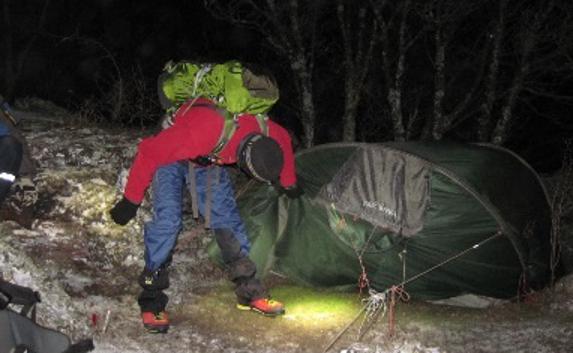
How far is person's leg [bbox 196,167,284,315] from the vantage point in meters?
4.88

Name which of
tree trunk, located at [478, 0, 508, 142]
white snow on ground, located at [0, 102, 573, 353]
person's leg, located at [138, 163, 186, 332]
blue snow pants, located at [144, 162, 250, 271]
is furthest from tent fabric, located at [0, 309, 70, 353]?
tree trunk, located at [478, 0, 508, 142]

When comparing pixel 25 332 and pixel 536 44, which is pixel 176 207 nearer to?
pixel 25 332

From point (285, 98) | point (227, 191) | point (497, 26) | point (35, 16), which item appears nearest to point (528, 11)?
point (497, 26)

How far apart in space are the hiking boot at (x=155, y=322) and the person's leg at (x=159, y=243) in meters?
0.02

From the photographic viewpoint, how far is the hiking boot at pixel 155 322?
173 inches

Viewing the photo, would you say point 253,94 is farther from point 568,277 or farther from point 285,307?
point 568,277

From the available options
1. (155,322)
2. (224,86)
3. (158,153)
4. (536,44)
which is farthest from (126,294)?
(536,44)

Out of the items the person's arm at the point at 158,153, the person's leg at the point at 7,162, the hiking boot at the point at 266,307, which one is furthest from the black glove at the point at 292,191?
the person's leg at the point at 7,162

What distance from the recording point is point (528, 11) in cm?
996

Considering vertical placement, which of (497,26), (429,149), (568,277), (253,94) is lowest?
(568,277)

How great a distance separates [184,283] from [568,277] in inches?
131

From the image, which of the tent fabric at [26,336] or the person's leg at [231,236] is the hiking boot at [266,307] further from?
the tent fabric at [26,336]

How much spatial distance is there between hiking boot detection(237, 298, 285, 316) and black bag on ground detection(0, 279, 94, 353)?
135 centimetres

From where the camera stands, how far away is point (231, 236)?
4.95 metres
